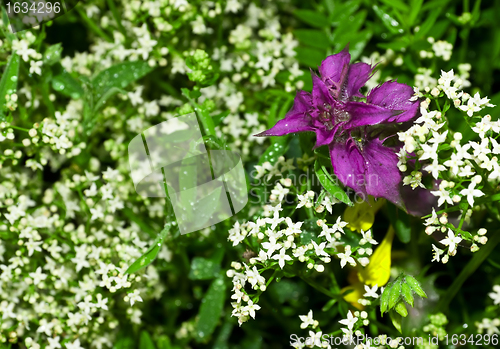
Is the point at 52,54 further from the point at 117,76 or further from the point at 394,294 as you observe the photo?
the point at 394,294

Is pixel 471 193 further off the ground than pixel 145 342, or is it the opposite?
pixel 471 193

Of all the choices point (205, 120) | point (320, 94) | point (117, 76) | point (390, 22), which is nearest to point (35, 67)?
point (117, 76)

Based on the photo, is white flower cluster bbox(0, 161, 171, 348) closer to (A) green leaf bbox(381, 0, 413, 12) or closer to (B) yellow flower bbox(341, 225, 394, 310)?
(B) yellow flower bbox(341, 225, 394, 310)

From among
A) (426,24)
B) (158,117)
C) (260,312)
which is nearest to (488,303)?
(260,312)

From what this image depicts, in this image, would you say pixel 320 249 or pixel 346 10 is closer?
pixel 320 249

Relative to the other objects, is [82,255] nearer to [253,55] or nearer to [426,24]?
[253,55]

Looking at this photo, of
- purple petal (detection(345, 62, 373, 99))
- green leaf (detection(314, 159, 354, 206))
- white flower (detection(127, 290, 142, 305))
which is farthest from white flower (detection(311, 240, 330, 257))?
white flower (detection(127, 290, 142, 305))
